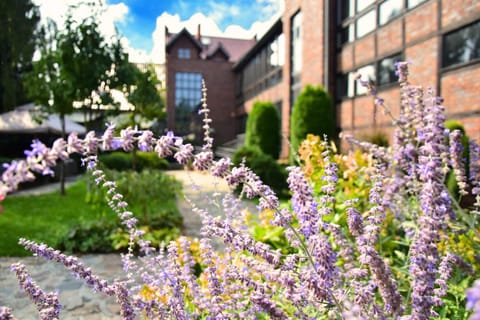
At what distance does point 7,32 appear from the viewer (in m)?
19.2

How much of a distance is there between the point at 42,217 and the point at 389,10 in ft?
33.2

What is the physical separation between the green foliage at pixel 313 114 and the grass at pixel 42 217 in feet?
22.1

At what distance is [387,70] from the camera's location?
A: 1137 centimetres

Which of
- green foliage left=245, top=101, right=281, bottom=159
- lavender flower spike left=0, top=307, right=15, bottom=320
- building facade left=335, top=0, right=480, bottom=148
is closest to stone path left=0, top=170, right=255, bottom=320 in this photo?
lavender flower spike left=0, top=307, right=15, bottom=320

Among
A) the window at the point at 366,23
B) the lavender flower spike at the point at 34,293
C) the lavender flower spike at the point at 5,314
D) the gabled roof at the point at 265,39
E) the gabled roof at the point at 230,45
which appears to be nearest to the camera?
the lavender flower spike at the point at 5,314

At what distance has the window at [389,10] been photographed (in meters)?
10.8

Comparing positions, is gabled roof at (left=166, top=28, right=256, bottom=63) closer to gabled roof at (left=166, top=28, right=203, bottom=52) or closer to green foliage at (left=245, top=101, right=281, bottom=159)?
gabled roof at (left=166, top=28, right=203, bottom=52)

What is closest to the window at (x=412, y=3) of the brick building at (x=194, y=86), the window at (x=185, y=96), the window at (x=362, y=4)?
the window at (x=362, y=4)

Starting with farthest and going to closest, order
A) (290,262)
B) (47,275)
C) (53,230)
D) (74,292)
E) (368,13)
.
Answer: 1. (368,13)
2. (53,230)
3. (47,275)
4. (74,292)
5. (290,262)

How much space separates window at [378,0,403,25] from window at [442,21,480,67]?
2075mm

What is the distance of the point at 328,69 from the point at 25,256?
11285mm

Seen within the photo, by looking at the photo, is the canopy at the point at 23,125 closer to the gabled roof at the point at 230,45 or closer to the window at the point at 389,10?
the window at the point at 389,10

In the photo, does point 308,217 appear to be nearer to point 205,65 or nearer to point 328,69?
point 328,69

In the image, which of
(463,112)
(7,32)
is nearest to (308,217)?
(463,112)
